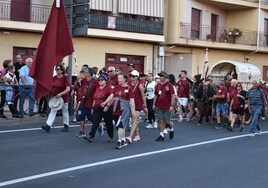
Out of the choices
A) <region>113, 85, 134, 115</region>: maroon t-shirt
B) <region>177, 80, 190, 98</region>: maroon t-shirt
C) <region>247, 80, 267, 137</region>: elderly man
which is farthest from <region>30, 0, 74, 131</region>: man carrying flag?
<region>177, 80, 190, 98</region>: maroon t-shirt

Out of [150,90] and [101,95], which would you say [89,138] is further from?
[150,90]

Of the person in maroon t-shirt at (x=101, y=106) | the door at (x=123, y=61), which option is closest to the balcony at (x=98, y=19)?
the door at (x=123, y=61)

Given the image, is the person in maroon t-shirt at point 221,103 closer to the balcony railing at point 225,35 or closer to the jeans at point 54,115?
the jeans at point 54,115

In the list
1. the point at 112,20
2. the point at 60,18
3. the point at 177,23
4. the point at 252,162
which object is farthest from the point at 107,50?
the point at 252,162

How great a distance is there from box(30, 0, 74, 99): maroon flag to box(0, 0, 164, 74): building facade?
1206cm

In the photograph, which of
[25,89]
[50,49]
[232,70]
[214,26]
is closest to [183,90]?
[25,89]

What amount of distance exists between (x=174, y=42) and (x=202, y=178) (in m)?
25.2

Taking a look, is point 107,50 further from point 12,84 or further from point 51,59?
point 51,59

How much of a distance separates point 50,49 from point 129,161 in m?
4.59

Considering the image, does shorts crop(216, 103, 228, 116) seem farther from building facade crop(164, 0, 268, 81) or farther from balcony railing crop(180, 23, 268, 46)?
balcony railing crop(180, 23, 268, 46)

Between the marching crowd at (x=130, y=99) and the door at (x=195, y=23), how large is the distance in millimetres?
15692

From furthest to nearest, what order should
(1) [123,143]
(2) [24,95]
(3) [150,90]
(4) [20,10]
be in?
(4) [20,10] < (3) [150,90] < (2) [24,95] < (1) [123,143]

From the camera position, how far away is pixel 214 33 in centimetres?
3775

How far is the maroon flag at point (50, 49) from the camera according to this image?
13.3 meters
